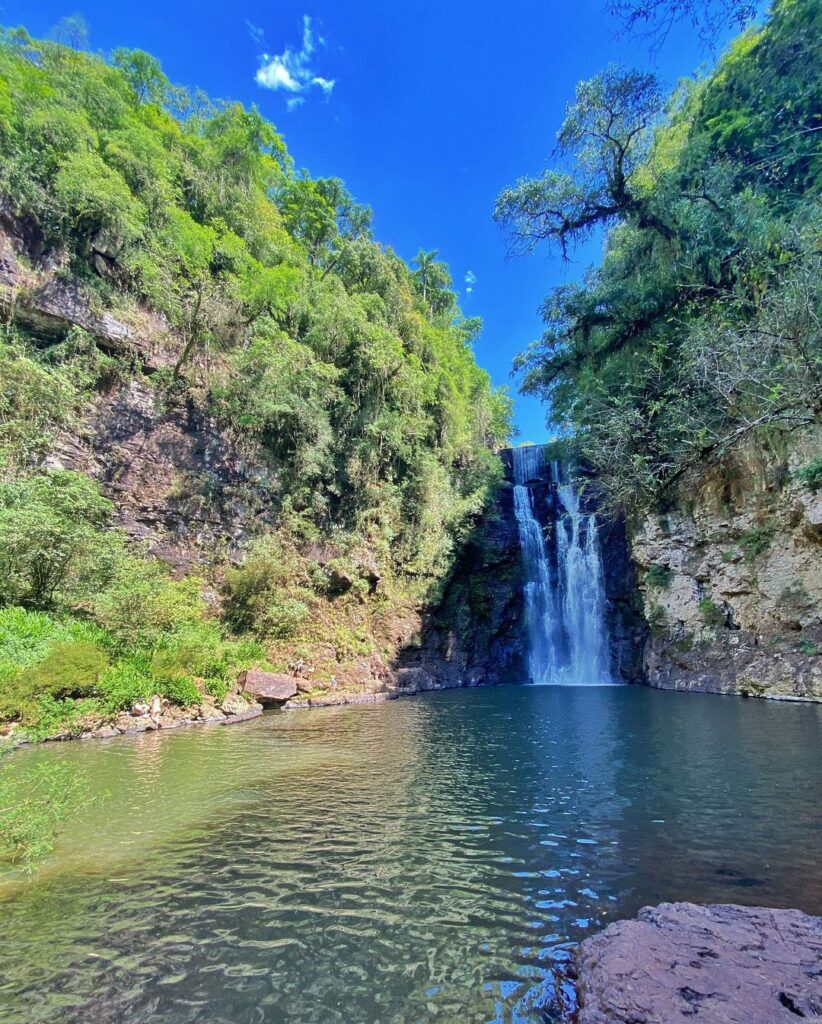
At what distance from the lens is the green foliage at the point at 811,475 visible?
12.0 m

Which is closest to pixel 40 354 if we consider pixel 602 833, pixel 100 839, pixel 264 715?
pixel 264 715

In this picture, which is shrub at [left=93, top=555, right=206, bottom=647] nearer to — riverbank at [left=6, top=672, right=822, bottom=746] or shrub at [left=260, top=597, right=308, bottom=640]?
riverbank at [left=6, top=672, right=822, bottom=746]

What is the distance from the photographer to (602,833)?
4879mm

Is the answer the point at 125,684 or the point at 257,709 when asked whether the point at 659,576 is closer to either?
the point at 257,709

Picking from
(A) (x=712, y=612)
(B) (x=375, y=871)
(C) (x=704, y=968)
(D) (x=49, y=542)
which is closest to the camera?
(C) (x=704, y=968)

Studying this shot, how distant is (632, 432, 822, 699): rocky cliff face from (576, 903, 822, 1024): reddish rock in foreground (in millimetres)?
14177

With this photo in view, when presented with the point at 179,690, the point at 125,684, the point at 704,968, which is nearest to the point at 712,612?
the point at 179,690

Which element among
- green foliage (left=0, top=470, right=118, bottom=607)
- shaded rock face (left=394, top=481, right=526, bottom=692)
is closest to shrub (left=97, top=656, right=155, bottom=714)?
green foliage (left=0, top=470, right=118, bottom=607)

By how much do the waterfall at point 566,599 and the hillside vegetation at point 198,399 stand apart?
14.6ft

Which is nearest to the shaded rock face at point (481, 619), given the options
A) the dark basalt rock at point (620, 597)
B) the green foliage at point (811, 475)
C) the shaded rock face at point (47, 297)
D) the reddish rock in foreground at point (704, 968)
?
the dark basalt rock at point (620, 597)

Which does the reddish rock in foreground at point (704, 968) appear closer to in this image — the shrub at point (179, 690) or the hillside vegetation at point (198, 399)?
the hillside vegetation at point (198, 399)

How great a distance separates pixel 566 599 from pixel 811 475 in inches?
542

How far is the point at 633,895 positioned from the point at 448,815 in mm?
2363

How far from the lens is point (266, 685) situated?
14.5 metres
